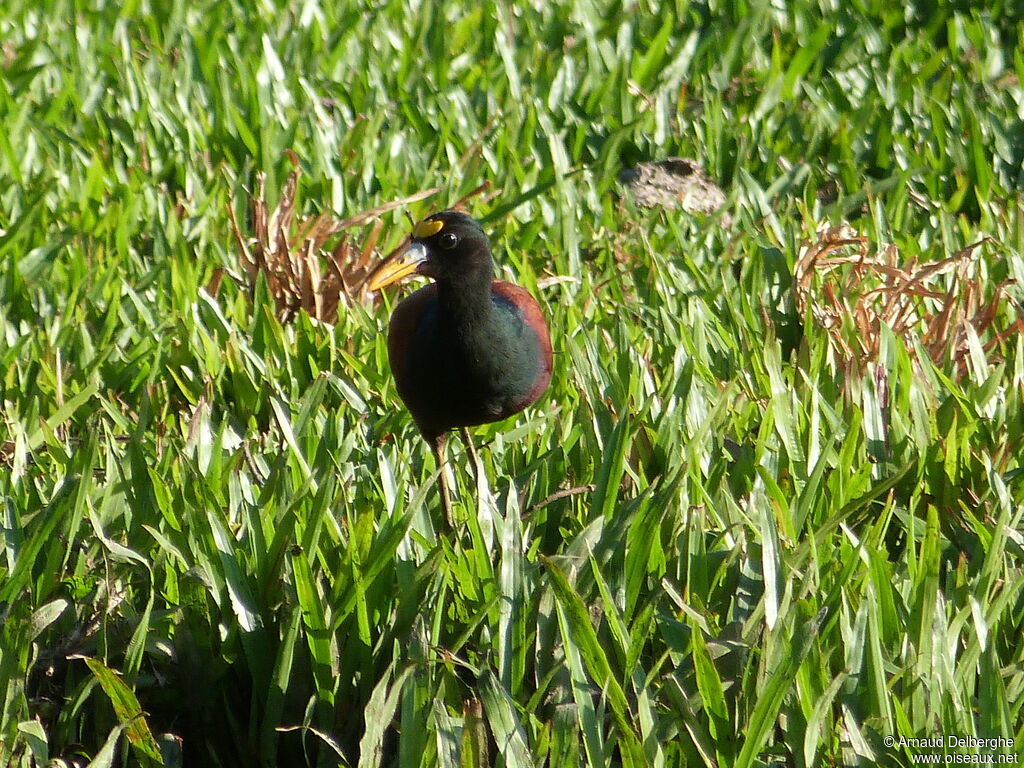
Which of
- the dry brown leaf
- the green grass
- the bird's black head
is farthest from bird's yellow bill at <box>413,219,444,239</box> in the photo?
the dry brown leaf

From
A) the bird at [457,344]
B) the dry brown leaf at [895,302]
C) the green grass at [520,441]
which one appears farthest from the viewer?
the dry brown leaf at [895,302]

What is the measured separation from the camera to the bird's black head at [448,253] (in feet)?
11.7

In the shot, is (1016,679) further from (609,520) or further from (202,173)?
(202,173)

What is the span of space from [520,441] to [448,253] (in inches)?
25.6

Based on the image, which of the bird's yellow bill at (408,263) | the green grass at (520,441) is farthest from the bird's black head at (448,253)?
the green grass at (520,441)

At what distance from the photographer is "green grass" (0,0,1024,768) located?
272cm

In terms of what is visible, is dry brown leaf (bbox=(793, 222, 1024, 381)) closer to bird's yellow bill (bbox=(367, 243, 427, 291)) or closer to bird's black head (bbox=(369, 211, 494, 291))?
bird's black head (bbox=(369, 211, 494, 291))

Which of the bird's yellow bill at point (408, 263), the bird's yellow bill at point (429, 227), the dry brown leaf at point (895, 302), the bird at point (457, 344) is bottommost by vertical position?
→ the dry brown leaf at point (895, 302)

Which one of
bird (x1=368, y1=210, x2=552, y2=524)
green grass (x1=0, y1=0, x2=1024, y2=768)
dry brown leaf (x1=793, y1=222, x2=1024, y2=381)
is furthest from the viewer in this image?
dry brown leaf (x1=793, y1=222, x2=1024, y2=381)

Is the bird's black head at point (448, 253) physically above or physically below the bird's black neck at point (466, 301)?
above

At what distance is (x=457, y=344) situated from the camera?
11.6 ft

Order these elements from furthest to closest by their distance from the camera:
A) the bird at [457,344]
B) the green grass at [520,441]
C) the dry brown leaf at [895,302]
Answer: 1. the dry brown leaf at [895,302]
2. the bird at [457,344]
3. the green grass at [520,441]

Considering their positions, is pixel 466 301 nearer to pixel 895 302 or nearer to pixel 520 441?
pixel 520 441

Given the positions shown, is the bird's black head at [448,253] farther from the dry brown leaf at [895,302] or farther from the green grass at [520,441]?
the dry brown leaf at [895,302]
